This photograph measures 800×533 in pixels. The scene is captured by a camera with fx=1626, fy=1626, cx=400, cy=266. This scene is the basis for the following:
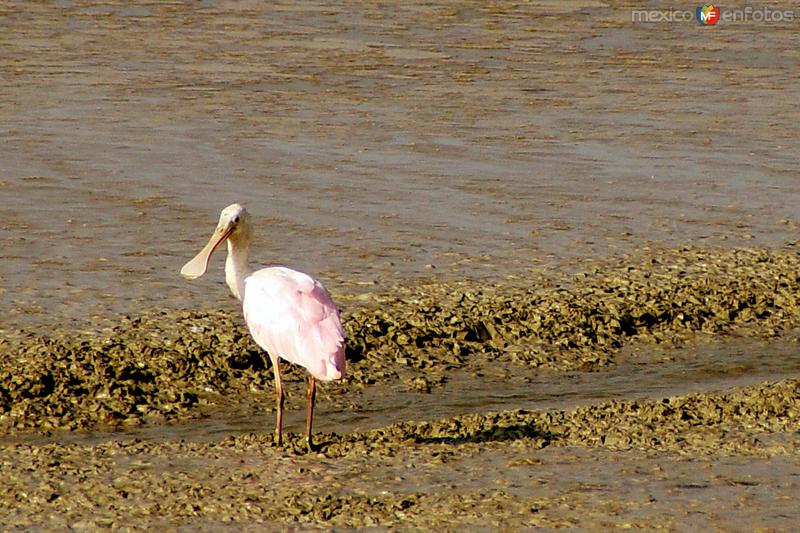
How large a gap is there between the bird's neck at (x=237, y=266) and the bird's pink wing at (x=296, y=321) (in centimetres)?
37

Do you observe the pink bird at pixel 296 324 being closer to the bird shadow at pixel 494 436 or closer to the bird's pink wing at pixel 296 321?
the bird's pink wing at pixel 296 321

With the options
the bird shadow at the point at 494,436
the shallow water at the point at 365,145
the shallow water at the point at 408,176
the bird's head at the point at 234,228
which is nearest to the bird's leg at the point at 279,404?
the shallow water at the point at 408,176

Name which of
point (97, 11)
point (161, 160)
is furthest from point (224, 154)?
point (97, 11)

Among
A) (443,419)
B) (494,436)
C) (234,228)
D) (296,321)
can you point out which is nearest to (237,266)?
(234,228)

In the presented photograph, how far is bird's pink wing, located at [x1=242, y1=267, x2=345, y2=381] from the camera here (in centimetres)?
695

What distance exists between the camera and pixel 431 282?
31.7 feet

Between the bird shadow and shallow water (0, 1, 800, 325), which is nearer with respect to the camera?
the bird shadow

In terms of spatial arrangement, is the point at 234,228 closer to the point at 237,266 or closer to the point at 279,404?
the point at 237,266

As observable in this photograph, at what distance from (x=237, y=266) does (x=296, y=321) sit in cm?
92

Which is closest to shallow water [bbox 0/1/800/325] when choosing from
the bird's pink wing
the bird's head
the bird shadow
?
the bird's head

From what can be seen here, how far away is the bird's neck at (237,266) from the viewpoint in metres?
7.89

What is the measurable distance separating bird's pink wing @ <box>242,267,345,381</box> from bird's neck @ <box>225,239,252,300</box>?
37 centimetres

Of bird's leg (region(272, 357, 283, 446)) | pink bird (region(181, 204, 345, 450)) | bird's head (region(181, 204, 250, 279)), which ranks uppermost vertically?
bird's head (region(181, 204, 250, 279))

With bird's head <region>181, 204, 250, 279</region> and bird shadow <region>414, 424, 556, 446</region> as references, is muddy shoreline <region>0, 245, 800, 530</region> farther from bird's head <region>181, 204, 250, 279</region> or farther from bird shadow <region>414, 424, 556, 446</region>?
bird's head <region>181, 204, 250, 279</region>
